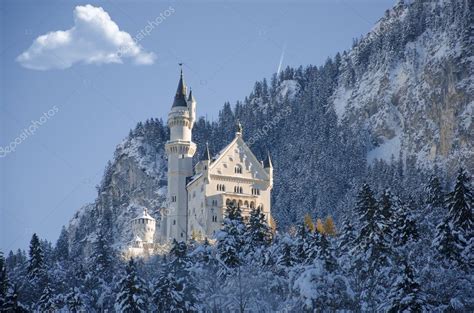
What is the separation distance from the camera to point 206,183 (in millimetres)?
115000

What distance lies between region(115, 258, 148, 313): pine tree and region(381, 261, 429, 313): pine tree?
55.7 ft

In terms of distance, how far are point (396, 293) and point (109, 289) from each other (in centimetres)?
2758

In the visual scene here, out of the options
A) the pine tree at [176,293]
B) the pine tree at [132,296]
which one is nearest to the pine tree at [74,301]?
the pine tree at [132,296]

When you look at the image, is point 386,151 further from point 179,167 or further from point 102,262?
point 102,262

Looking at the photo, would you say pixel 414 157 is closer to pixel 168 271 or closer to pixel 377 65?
pixel 377 65

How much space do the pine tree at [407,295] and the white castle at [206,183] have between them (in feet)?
209

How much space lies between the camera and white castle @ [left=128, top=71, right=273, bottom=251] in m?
114

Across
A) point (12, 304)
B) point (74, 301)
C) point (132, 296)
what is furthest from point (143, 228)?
point (12, 304)

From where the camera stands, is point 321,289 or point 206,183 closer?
point 321,289

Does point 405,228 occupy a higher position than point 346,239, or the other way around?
point 346,239

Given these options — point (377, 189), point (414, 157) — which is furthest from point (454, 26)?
point (377, 189)

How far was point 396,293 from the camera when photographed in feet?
158

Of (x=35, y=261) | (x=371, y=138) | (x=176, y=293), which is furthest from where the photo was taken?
(x=371, y=138)

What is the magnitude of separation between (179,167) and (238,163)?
30.5 ft
